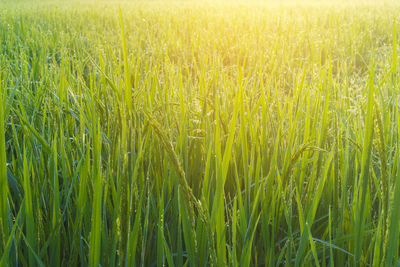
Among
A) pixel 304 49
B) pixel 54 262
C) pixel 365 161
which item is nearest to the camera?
pixel 365 161

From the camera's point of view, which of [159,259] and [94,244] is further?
[159,259]

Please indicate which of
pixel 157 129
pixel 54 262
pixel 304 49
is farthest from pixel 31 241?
pixel 304 49

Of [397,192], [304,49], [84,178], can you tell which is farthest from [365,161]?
[304,49]

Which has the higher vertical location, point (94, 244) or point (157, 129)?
point (157, 129)

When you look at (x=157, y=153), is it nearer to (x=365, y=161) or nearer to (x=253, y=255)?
(x=253, y=255)

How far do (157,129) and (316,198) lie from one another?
0.99 ft

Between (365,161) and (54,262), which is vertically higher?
(365,161)

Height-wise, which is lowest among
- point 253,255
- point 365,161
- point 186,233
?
point 253,255

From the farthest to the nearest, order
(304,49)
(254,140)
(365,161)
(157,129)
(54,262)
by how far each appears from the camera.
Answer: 1. (304,49)
2. (254,140)
3. (54,262)
4. (365,161)
5. (157,129)

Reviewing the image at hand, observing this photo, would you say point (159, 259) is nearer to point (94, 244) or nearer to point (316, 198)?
point (94, 244)

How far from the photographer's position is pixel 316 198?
1.75 ft

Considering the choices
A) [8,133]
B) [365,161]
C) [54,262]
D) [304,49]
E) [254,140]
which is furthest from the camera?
[304,49]

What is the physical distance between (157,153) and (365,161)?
452 millimetres

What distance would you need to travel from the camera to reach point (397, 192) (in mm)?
418
